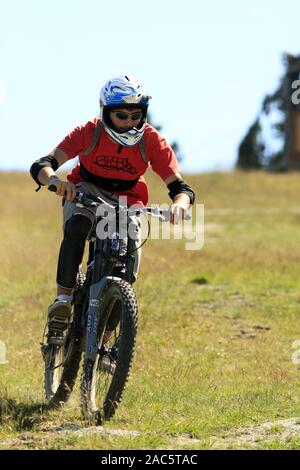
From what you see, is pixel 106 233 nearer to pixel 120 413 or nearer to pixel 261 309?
pixel 120 413

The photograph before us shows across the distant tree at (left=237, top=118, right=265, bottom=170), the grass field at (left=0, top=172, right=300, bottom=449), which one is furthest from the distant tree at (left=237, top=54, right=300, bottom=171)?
the grass field at (left=0, top=172, right=300, bottom=449)

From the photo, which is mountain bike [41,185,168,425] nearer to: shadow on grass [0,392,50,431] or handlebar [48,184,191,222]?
handlebar [48,184,191,222]

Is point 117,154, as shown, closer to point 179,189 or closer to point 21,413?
point 179,189

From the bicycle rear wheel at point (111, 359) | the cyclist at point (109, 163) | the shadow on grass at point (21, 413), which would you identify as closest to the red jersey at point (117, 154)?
the cyclist at point (109, 163)

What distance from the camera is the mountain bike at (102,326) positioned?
688 cm

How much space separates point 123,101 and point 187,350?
4079mm

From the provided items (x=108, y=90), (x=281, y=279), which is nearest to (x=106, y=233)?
(x=108, y=90)

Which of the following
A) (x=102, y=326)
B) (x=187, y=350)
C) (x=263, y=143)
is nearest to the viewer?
(x=102, y=326)

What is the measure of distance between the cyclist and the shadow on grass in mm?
692

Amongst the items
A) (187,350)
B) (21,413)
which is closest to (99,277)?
(21,413)

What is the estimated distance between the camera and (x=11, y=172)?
138 ft

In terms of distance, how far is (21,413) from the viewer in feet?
24.5

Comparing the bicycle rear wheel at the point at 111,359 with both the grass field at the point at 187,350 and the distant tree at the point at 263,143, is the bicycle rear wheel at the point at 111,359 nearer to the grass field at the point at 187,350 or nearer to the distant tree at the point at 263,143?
the grass field at the point at 187,350

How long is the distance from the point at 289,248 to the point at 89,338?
568 inches
